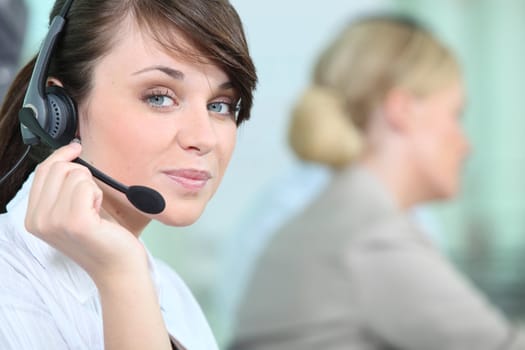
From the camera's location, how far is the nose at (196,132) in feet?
3.10

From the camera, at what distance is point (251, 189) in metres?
3.95

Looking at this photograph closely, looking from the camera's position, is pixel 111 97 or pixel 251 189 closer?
pixel 111 97

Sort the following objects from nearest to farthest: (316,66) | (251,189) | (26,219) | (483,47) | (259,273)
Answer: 1. (26,219)
2. (259,273)
3. (316,66)
4. (251,189)
5. (483,47)

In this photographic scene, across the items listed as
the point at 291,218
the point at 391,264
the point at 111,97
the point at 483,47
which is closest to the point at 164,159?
the point at 111,97

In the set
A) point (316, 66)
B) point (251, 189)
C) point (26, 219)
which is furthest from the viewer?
point (251, 189)

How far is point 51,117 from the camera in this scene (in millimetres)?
941

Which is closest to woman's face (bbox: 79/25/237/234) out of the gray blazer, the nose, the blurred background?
the nose

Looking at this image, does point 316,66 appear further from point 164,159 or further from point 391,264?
point 164,159

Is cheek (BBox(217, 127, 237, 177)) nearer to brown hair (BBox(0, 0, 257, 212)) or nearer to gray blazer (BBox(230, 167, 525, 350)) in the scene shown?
brown hair (BBox(0, 0, 257, 212))

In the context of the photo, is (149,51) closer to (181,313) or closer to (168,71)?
(168,71)

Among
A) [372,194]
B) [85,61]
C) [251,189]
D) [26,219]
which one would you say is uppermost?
[85,61]

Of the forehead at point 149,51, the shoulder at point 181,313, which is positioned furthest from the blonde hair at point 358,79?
the forehead at point 149,51

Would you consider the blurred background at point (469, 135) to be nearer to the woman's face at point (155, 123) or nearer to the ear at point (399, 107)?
the ear at point (399, 107)

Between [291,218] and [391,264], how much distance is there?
0.30 meters
